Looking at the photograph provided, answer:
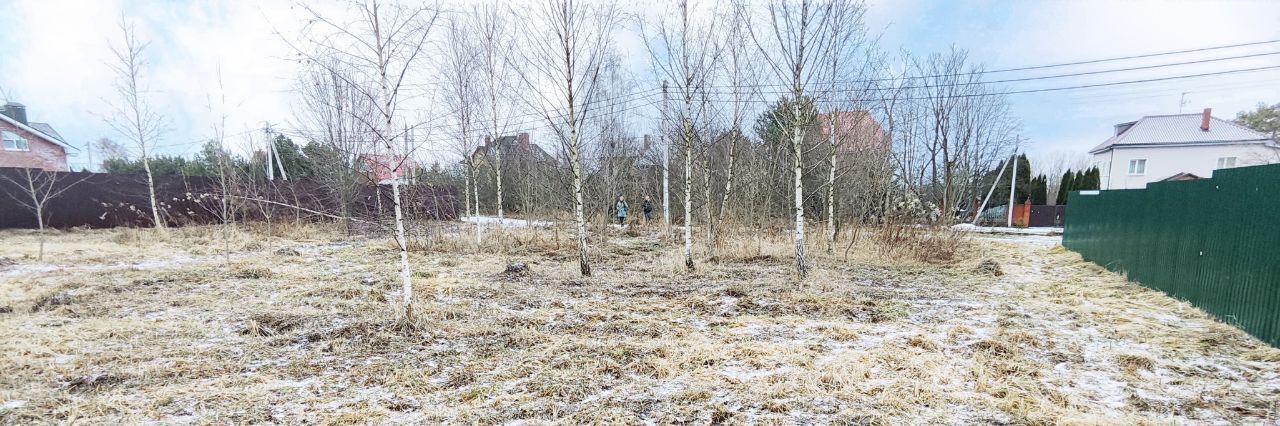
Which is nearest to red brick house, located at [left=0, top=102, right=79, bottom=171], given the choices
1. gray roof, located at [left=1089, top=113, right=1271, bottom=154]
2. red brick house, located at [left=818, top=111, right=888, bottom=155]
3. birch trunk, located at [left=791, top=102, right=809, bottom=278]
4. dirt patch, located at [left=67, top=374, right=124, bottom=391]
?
dirt patch, located at [left=67, top=374, right=124, bottom=391]

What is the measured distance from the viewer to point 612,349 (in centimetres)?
385

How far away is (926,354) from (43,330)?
719cm

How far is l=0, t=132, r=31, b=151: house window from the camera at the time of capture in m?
21.6

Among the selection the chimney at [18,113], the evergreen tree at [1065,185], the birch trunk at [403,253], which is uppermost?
the chimney at [18,113]

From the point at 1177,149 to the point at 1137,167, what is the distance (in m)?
1.65

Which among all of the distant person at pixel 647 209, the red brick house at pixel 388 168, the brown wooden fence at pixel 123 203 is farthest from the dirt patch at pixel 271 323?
the distant person at pixel 647 209

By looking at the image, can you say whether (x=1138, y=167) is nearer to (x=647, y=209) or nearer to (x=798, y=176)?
(x=647, y=209)

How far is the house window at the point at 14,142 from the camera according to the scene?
2162 centimetres

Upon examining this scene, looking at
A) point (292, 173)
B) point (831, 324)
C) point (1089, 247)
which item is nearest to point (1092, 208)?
point (1089, 247)

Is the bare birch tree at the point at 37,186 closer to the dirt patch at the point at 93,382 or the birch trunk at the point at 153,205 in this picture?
the birch trunk at the point at 153,205

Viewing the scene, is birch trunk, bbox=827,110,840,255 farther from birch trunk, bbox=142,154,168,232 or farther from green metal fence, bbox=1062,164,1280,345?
birch trunk, bbox=142,154,168,232

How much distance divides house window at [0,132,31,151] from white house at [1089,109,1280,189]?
52001 millimetres

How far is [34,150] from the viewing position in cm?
2286

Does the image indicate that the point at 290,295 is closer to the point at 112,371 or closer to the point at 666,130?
the point at 112,371
